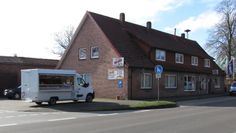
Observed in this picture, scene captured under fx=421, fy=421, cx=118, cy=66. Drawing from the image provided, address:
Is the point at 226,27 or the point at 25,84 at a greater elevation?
the point at 226,27

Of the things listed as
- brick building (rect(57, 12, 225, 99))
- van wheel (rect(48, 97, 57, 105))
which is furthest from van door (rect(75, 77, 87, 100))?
brick building (rect(57, 12, 225, 99))

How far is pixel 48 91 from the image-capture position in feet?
96.5

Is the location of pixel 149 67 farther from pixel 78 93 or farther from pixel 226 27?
pixel 226 27

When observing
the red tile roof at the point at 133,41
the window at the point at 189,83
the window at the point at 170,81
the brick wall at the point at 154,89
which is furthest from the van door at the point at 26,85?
the window at the point at 189,83

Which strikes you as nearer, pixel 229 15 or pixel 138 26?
pixel 138 26

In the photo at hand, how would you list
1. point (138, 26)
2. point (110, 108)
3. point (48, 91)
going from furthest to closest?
point (138, 26) < point (48, 91) < point (110, 108)

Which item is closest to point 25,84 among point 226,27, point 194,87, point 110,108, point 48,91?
point 48,91

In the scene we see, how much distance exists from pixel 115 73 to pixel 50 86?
29.5 ft

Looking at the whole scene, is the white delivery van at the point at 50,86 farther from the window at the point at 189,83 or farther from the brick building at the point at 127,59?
the window at the point at 189,83

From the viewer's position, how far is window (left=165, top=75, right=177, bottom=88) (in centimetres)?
4219

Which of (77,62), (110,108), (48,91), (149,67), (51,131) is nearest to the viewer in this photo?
(51,131)

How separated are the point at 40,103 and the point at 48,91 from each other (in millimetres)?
1504

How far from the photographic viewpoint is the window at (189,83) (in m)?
46.3

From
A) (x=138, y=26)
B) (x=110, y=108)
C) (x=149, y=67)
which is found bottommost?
(x=110, y=108)
